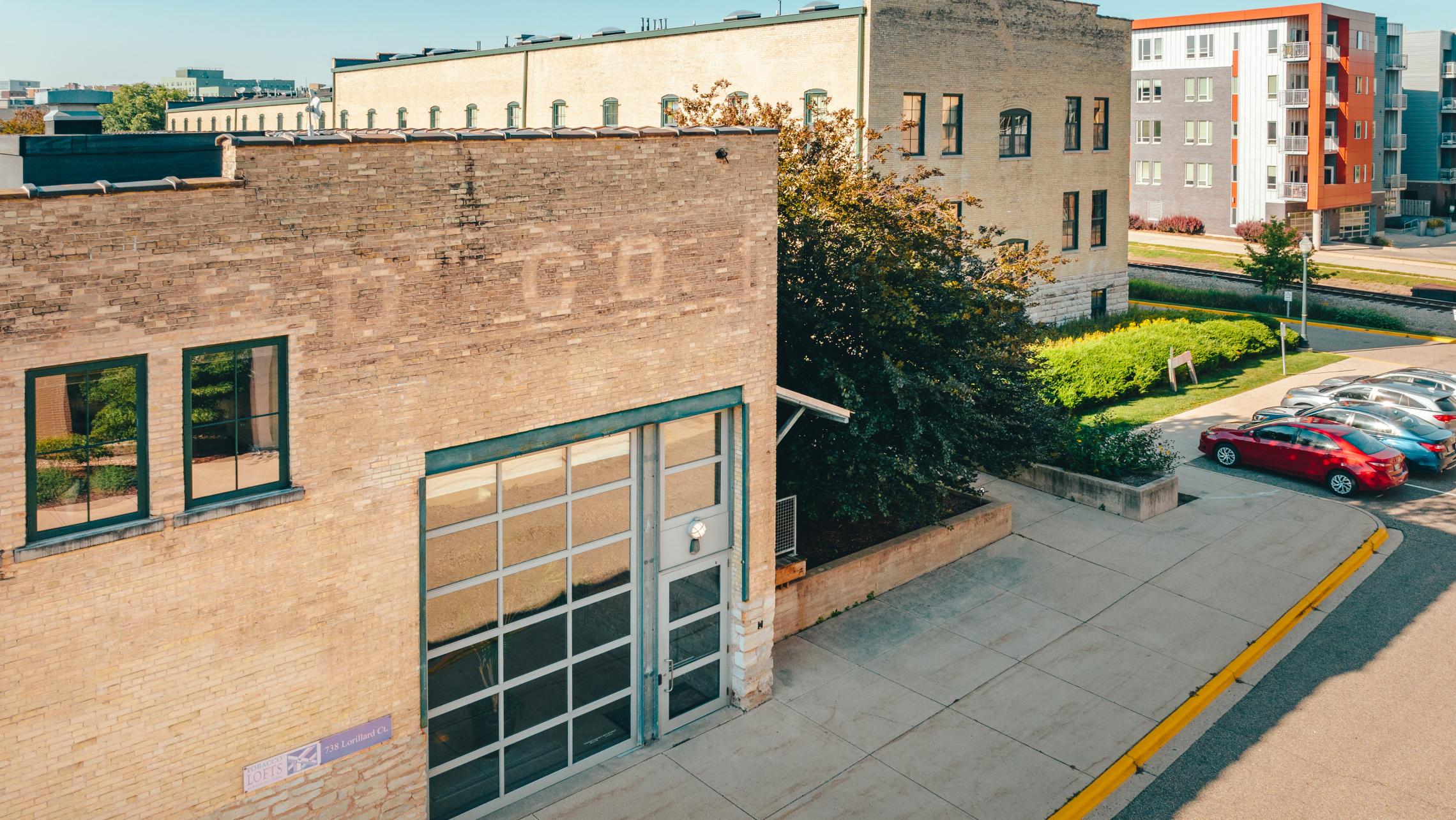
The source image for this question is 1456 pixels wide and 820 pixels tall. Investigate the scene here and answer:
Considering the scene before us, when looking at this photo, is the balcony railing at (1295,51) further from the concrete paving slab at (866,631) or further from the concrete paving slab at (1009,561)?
the concrete paving slab at (866,631)

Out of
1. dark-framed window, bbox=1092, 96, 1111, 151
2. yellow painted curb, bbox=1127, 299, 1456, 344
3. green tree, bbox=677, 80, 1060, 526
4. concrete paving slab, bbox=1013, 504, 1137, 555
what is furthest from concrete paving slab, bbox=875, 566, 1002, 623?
yellow painted curb, bbox=1127, 299, 1456, 344

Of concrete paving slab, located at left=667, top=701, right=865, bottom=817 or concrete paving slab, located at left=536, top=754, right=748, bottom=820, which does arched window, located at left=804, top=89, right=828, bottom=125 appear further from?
concrete paving slab, located at left=536, top=754, right=748, bottom=820

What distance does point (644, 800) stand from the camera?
1289 centimetres

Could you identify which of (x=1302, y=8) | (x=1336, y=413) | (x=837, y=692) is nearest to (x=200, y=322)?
(x=837, y=692)

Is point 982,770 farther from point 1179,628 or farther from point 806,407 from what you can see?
point 1179,628

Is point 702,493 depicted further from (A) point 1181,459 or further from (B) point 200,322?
(A) point 1181,459

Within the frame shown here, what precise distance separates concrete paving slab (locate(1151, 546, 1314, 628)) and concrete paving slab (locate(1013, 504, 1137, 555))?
5.23 feet

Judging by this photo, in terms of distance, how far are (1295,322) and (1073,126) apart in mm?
13519

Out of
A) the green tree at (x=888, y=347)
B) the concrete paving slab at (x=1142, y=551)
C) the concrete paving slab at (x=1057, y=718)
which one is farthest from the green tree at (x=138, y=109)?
the concrete paving slab at (x=1057, y=718)

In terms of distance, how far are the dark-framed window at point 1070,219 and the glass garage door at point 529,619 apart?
30.3 meters

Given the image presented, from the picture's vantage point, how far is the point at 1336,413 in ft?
90.7

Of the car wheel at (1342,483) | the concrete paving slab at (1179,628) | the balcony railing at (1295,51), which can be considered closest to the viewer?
the concrete paving slab at (1179,628)

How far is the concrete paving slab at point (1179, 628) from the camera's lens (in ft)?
55.3

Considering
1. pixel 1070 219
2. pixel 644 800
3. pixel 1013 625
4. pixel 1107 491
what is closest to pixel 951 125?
pixel 1070 219
